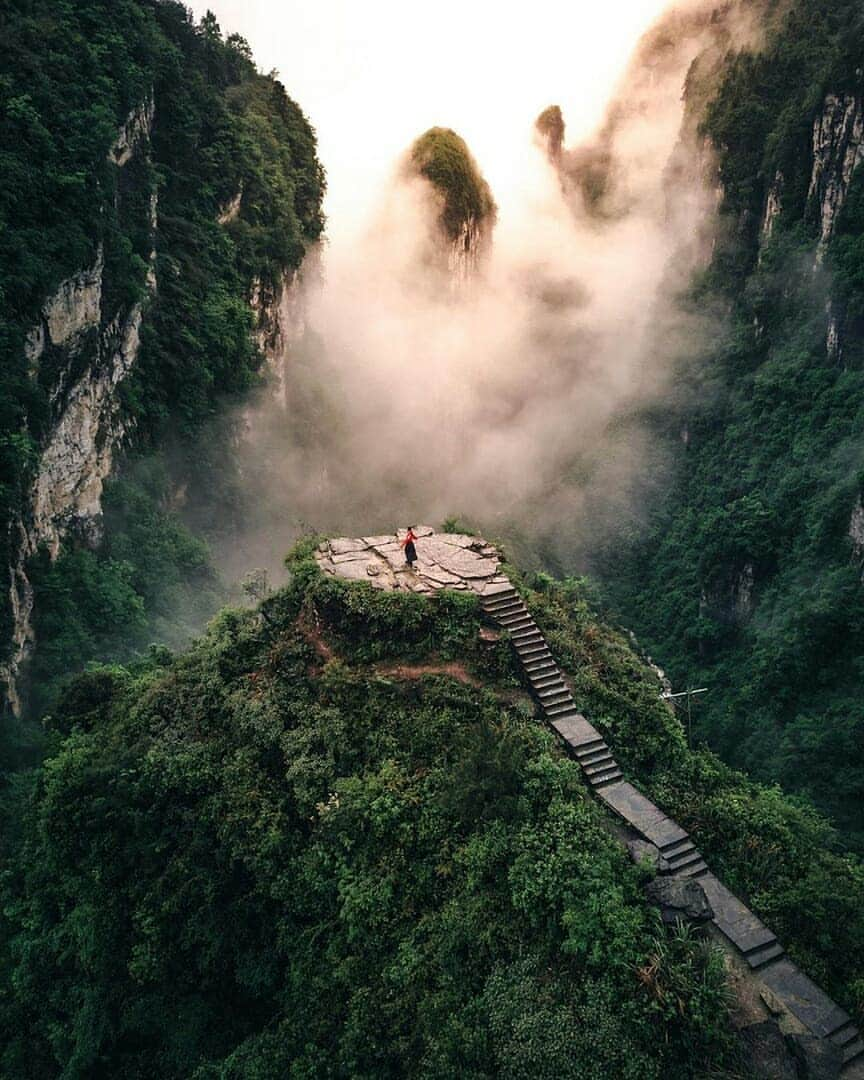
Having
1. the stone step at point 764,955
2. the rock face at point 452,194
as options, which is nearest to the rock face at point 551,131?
the rock face at point 452,194

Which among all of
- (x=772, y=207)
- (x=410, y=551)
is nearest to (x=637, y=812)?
(x=410, y=551)

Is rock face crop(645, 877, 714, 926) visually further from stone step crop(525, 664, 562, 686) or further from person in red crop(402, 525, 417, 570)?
person in red crop(402, 525, 417, 570)

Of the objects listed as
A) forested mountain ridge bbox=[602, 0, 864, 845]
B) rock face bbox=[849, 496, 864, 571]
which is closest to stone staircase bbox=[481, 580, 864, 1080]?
forested mountain ridge bbox=[602, 0, 864, 845]

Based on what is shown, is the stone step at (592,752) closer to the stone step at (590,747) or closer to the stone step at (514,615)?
the stone step at (590,747)

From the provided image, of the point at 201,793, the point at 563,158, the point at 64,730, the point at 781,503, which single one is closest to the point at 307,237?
the point at 781,503

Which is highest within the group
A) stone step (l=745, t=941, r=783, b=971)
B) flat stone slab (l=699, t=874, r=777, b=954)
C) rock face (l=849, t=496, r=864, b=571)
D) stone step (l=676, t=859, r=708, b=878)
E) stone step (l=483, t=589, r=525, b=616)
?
rock face (l=849, t=496, r=864, b=571)

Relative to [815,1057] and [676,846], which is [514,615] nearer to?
[676,846]
